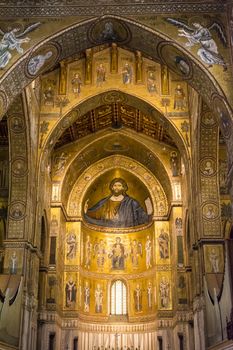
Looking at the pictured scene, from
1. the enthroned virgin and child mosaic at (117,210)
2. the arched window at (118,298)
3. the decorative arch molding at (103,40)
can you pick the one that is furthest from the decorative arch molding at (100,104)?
the arched window at (118,298)

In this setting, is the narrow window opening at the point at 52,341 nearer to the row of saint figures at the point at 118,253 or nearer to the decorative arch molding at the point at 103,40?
the row of saint figures at the point at 118,253

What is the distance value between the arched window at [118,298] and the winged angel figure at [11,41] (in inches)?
603

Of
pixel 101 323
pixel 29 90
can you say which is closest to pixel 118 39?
pixel 29 90

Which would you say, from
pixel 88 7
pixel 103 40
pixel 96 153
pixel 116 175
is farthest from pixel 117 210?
pixel 88 7

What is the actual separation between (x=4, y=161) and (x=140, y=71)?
631cm

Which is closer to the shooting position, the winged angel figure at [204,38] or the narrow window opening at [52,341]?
the winged angel figure at [204,38]

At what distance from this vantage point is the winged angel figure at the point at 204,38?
11492 mm

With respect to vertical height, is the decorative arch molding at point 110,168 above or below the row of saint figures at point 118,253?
above

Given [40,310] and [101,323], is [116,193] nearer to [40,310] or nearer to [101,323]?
[101,323]

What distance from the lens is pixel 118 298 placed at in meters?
24.2

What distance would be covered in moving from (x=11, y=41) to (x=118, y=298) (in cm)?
1574

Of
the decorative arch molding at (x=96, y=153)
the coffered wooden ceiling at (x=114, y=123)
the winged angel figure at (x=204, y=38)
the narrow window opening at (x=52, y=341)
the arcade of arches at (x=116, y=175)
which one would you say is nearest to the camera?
the winged angel figure at (x=204, y=38)

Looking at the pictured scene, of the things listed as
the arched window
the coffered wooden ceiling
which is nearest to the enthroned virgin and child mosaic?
the arched window

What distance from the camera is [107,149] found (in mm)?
23500
